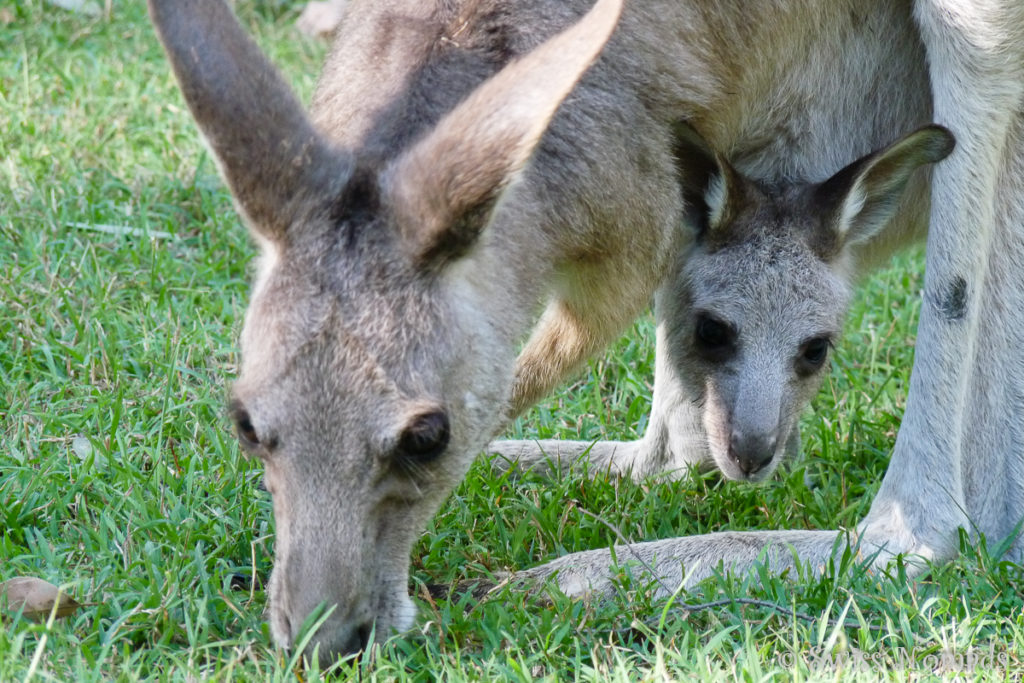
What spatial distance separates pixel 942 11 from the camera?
4.11m

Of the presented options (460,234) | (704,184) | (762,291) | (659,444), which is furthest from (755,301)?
(460,234)

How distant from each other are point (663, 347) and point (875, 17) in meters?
1.21

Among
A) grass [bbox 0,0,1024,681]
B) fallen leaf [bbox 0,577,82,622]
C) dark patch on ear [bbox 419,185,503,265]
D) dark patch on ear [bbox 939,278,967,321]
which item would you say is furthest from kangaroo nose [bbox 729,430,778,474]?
fallen leaf [bbox 0,577,82,622]

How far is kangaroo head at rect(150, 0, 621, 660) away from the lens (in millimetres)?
3023

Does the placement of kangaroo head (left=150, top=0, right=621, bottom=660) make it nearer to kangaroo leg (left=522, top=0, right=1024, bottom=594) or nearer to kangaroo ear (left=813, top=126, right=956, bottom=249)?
kangaroo leg (left=522, top=0, right=1024, bottom=594)

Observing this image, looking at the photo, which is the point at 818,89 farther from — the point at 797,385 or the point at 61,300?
the point at 61,300

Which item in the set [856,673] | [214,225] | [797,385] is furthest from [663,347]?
[214,225]

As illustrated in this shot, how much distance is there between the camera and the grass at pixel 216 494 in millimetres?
3289

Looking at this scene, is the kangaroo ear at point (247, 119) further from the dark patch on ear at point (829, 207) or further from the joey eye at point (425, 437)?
the dark patch on ear at point (829, 207)

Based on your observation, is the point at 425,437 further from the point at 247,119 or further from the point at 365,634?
the point at 247,119

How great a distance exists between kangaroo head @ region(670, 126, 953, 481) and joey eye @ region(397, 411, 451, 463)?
4.35ft

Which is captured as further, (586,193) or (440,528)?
(440,528)

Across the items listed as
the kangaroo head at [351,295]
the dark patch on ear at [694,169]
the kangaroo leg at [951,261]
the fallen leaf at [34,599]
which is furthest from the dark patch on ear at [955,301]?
the fallen leaf at [34,599]

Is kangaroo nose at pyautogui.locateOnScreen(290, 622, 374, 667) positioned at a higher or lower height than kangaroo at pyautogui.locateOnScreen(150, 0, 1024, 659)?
lower
